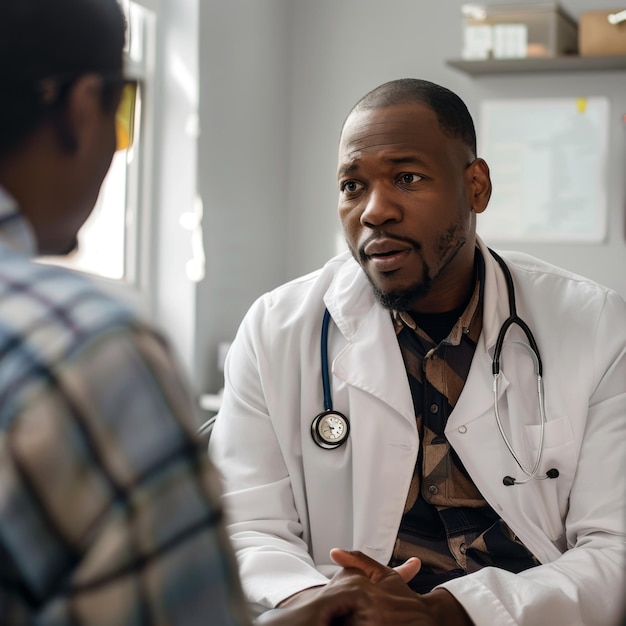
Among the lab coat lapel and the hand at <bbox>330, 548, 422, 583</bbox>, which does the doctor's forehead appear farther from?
the hand at <bbox>330, 548, 422, 583</bbox>

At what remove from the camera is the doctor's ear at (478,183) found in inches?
67.6

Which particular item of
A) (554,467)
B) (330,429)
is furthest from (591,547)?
(330,429)

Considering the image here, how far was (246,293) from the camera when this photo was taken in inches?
144

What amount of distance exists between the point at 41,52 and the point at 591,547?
1143 millimetres

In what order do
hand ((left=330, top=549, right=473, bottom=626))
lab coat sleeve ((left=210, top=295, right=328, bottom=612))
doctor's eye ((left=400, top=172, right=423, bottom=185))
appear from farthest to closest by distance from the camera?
doctor's eye ((left=400, top=172, right=423, bottom=185))
lab coat sleeve ((left=210, top=295, right=328, bottom=612))
hand ((left=330, top=549, right=473, bottom=626))

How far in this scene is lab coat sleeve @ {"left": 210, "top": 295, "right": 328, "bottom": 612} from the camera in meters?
1.39

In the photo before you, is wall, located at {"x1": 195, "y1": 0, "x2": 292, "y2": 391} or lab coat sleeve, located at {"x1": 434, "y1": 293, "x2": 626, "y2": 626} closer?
lab coat sleeve, located at {"x1": 434, "y1": 293, "x2": 626, "y2": 626}

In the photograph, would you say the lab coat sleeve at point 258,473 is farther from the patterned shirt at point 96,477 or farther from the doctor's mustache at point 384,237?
the patterned shirt at point 96,477

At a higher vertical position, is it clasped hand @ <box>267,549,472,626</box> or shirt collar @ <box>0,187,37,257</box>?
shirt collar @ <box>0,187,37,257</box>

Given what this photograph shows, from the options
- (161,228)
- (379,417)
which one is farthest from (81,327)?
(161,228)

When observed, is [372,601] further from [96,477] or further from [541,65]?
[541,65]

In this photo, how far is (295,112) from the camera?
4.02 metres

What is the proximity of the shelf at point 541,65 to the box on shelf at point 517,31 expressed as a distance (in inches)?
1.0

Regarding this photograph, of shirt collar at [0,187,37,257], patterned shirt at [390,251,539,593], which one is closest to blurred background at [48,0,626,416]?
patterned shirt at [390,251,539,593]
